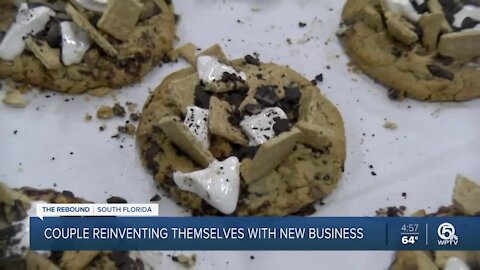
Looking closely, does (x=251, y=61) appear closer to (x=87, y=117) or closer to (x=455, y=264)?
(x=87, y=117)

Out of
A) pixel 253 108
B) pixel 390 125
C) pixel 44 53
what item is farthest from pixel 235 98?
pixel 44 53

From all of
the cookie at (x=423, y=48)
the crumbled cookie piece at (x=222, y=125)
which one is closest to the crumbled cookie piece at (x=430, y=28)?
the cookie at (x=423, y=48)

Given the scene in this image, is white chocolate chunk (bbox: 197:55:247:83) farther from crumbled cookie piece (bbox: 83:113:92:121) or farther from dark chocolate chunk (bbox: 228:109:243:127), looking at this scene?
crumbled cookie piece (bbox: 83:113:92:121)

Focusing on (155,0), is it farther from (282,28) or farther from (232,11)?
(282,28)

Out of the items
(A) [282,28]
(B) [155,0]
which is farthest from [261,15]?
(B) [155,0]

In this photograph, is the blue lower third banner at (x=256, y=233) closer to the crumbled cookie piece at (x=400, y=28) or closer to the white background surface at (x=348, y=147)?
the white background surface at (x=348, y=147)

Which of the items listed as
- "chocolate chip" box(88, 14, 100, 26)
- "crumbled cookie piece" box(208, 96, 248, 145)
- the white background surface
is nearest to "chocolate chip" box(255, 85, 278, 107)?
"crumbled cookie piece" box(208, 96, 248, 145)
